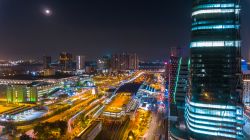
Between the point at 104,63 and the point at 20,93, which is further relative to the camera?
the point at 104,63

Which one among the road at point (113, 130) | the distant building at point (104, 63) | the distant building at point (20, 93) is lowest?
the road at point (113, 130)

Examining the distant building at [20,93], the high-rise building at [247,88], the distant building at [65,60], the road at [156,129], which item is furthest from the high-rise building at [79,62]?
the high-rise building at [247,88]

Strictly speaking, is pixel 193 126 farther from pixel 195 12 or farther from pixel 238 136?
pixel 195 12

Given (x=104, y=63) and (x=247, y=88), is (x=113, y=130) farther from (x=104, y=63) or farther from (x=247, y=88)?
(x=104, y=63)

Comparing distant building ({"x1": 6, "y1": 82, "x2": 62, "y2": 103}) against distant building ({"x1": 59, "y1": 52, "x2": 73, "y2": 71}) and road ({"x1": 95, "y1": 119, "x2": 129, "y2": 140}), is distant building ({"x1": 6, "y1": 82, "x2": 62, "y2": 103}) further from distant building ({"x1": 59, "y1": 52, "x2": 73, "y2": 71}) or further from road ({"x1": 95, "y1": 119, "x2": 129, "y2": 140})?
distant building ({"x1": 59, "y1": 52, "x2": 73, "y2": 71})

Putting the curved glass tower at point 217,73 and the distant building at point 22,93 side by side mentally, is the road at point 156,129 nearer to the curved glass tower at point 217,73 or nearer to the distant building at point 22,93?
the curved glass tower at point 217,73

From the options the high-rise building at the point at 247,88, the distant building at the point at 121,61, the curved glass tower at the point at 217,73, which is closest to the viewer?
the curved glass tower at the point at 217,73

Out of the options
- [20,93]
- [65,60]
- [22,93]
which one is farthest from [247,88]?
[65,60]

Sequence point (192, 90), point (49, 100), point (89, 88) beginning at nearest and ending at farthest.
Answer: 1. point (192, 90)
2. point (49, 100)
3. point (89, 88)

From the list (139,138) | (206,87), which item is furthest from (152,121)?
(206,87)
